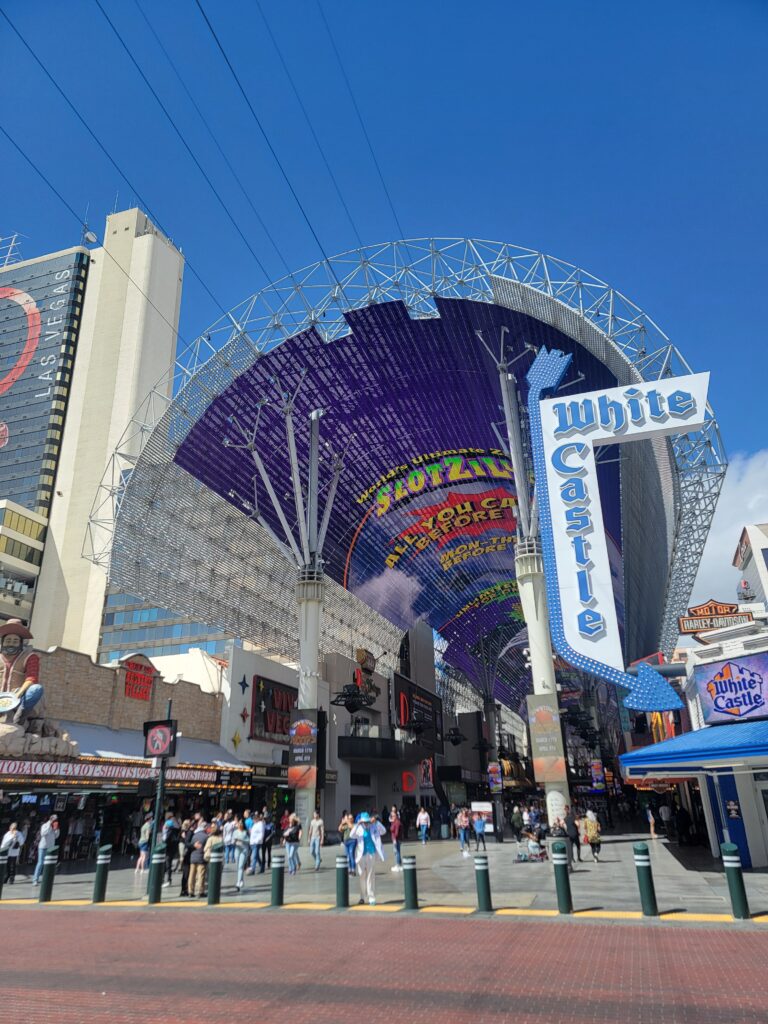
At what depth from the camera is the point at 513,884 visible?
16.1 m

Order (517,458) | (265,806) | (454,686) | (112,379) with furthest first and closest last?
(112,379), (454,686), (265,806), (517,458)

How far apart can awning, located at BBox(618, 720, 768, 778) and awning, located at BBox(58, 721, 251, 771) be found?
17830mm

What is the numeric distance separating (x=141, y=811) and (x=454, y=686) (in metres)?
57.2

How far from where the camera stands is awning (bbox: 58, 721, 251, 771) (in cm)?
2502

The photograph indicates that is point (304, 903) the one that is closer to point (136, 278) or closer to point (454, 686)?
point (454, 686)

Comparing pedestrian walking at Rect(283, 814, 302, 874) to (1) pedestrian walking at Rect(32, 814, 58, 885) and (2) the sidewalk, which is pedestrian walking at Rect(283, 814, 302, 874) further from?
(1) pedestrian walking at Rect(32, 814, 58, 885)

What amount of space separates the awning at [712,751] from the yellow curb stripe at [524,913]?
16.8 ft

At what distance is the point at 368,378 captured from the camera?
1548 inches

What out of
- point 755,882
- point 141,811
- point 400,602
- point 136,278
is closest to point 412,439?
point 400,602

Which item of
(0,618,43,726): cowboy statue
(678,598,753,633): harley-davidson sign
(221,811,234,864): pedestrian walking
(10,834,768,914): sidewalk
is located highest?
(678,598,753,633): harley-davidson sign

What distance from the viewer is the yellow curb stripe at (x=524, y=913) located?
38.1 feet

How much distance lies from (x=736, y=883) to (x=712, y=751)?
4.31 meters

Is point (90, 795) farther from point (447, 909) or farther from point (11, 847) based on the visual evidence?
point (447, 909)

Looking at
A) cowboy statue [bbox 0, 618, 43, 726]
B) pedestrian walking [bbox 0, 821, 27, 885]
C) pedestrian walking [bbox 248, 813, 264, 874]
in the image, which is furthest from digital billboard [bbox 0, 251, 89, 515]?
pedestrian walking [bbox 248, 813, 264, 874]
